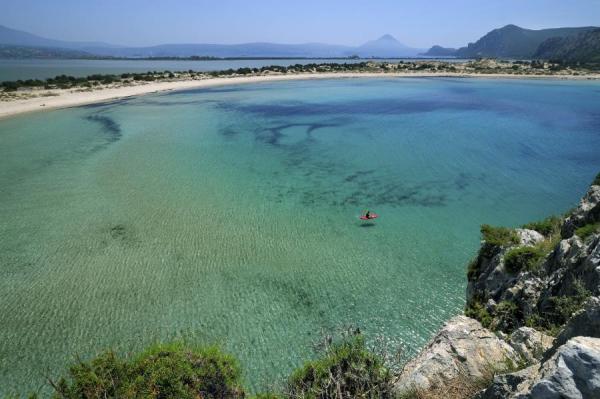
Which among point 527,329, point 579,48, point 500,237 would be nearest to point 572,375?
point 527,329

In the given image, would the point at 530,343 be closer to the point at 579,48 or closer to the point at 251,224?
the point at 251,224

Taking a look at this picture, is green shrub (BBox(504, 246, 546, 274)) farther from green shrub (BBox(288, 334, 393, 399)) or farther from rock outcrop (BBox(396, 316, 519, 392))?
green shrub (BBox(288, 334, 393, 399))

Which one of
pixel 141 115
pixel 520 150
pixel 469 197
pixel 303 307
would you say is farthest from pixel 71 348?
→ pixel 141 115

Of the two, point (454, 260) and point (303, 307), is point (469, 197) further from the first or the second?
point (303, 307)

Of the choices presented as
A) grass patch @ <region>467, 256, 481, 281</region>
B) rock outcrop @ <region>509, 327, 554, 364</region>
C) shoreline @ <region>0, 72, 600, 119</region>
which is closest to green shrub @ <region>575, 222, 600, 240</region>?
rock outcrop @ <region>509, 327, 554, 364</region>

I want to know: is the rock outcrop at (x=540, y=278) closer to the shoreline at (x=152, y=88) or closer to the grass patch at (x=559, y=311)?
the grass patch at (x=559, y=311)
